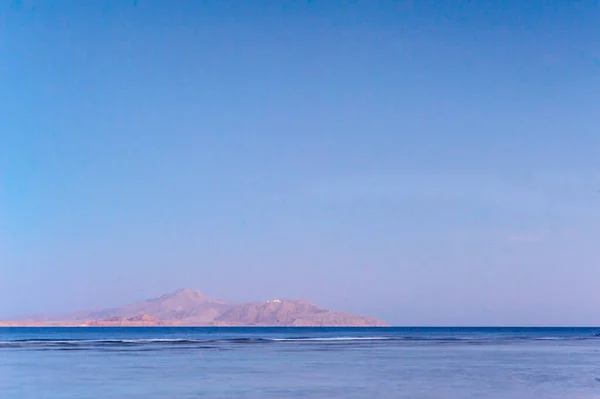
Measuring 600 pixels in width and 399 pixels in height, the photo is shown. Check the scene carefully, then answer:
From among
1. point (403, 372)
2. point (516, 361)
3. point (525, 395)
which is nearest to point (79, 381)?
point (403, 372)

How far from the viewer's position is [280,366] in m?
46.3

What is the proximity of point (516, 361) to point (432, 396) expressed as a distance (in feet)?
77.8

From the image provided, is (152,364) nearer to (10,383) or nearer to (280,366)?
(280,366)

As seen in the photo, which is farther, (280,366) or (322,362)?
(322,362)

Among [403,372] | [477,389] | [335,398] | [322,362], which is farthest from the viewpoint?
[322,362]

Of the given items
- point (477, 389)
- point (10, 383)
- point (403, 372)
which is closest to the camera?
point (477, 389)

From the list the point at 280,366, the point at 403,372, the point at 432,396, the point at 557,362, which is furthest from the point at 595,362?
the point at 432,396

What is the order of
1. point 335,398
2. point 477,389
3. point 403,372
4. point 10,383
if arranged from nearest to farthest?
point 335,398
point 477,389
point 10,383
point 403,372

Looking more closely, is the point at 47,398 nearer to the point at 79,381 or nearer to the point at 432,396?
the point at 79,381

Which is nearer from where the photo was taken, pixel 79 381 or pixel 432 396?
pixel 432 396

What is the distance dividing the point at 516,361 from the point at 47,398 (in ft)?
106

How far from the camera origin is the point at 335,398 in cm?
2980

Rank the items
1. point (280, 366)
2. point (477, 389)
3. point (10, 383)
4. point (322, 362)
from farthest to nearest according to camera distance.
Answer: point (322, 362)
point (280, 366)
point (10, 383)
point (477, 389)

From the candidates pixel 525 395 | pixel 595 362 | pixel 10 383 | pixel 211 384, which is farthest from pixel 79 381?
pixel 595 362
